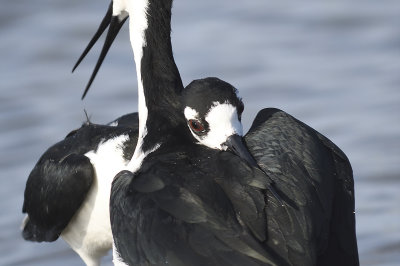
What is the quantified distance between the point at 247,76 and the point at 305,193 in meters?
4.64

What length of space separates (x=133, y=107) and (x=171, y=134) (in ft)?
11.6

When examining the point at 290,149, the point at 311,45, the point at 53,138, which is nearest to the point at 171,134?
the point at 290,149

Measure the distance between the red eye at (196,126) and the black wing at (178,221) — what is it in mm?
249

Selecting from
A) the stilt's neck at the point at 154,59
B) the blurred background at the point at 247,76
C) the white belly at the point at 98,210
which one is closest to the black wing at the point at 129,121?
the white belly at the point at 98,210

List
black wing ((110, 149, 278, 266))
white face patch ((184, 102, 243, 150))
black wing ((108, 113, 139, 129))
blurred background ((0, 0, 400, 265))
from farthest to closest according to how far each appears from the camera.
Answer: blurred background ((0, 0, 400, 265)) < black wing ((108, 113, 139, 129)) < white face patch ((184, 102, 243, 150)) < black wing ((110, 149, 278, 266))

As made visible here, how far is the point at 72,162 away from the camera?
23.5 ft

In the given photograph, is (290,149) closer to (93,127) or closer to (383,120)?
(93,127)

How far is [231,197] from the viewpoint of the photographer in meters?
5.82

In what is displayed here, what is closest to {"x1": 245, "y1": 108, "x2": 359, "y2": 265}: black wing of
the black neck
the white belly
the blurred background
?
the black neck

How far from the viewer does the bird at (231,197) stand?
5609 millimetres

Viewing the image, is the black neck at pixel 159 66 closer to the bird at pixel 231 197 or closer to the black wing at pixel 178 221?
the bird at pixel 231 197

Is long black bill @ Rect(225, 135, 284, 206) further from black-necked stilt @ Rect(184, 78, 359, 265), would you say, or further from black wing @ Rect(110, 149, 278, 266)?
black wing @ Rect(110, 149, 278, 266)

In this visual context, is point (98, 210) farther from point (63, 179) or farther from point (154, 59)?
point (154, 59)

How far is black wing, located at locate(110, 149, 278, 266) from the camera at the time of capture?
5535 mm
